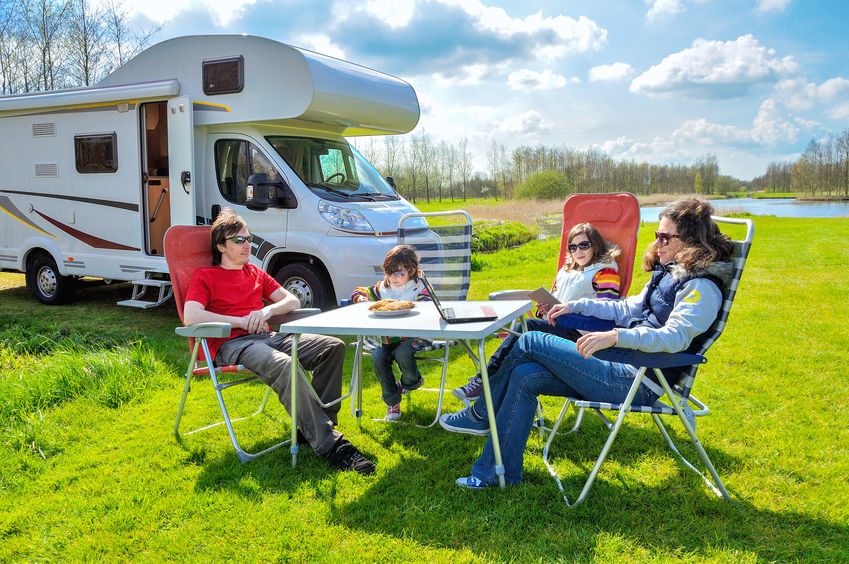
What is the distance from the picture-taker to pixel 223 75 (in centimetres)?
641

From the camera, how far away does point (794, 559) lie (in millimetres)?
2451

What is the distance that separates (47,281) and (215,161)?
3416mm

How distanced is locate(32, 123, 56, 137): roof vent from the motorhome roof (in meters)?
0.26

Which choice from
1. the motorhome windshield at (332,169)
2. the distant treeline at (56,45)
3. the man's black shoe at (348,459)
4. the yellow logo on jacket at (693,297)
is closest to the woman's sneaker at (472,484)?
the man's black shoe at (348,459)

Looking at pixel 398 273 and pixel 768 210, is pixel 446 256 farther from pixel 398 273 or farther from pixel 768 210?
pixel 768 210

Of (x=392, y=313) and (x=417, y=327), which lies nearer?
(x=417, y=327)

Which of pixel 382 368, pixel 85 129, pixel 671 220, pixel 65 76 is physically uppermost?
pixel 65 76

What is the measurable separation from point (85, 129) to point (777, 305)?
28.1 ft

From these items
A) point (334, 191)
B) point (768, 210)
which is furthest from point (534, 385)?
point (768, 210)

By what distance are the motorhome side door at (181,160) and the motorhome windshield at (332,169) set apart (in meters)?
0.87

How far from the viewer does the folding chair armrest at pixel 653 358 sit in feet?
8.47

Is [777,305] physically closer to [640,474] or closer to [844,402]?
[844,402]

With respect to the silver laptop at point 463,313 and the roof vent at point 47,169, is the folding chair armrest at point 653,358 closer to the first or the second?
the silver laptop at point 463,313

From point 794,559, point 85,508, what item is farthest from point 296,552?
point 794,559
